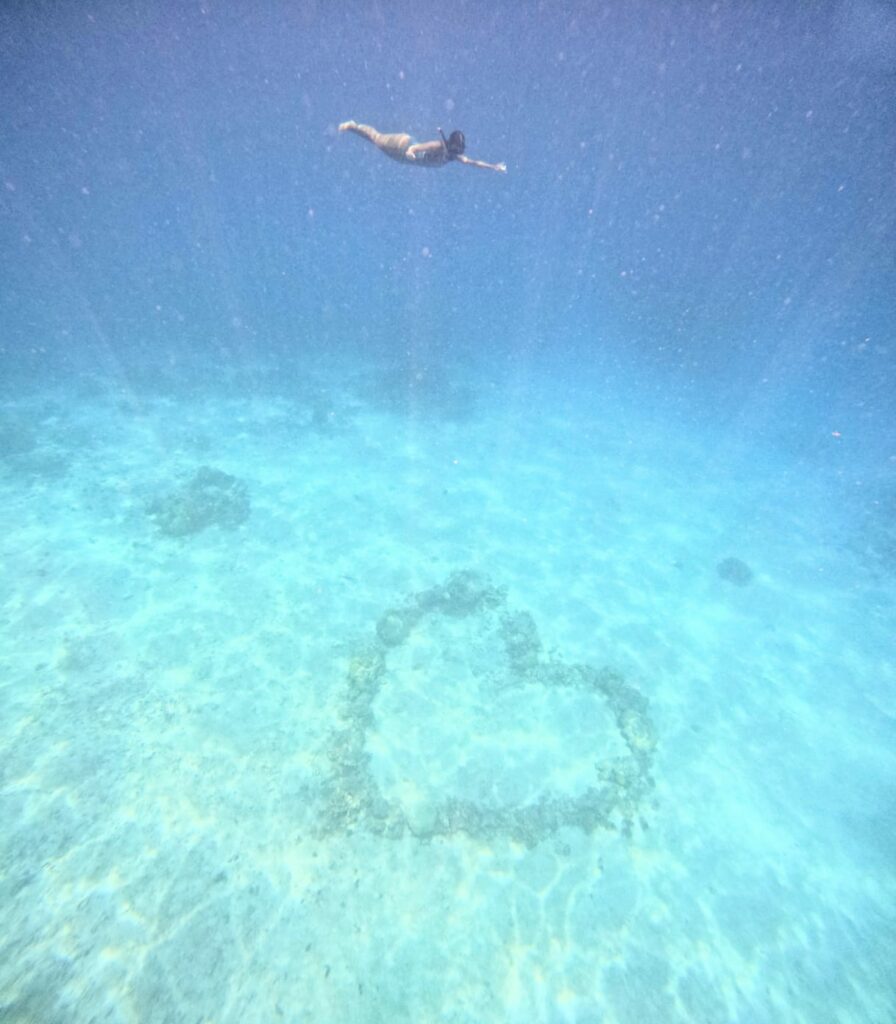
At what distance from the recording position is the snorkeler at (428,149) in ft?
17.8

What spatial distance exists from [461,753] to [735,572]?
1462 centimetres

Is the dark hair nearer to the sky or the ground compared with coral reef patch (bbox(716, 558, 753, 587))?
nearer to the sky

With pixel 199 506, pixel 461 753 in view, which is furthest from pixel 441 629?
pixel 199 506

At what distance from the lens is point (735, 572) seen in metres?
Result: 17.8

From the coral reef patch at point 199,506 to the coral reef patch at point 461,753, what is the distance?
745 centimetres

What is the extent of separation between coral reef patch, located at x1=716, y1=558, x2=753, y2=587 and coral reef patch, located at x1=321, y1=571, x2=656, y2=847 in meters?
8.71

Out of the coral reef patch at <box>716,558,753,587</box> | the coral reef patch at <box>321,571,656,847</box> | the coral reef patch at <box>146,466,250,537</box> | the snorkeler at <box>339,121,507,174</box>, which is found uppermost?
the snorkeler at <box>339,121,507,174</box>

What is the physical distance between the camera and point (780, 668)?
46.8 feet

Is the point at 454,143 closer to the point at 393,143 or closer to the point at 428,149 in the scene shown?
the point at 428,149

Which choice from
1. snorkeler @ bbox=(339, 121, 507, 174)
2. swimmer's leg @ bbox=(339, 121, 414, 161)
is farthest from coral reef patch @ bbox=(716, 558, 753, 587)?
swimmer's leg @ bbox=(339, 121, 414, 161)

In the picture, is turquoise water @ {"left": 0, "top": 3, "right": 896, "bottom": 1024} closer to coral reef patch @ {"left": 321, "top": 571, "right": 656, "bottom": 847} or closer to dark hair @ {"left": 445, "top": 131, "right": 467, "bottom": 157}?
coral reef patch @ {"left": 321, "top": 571, "right": 656, "bottom": 847}

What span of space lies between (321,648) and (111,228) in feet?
282

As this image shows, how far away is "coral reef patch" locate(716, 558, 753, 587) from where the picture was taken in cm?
1764

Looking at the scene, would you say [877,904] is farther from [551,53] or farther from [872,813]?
[551,53]
